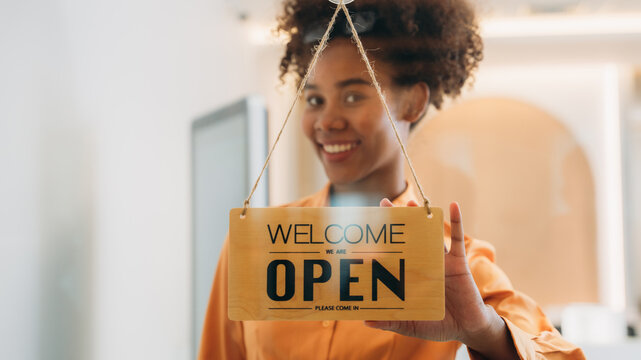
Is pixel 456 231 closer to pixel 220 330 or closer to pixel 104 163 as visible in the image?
pixel 220 330

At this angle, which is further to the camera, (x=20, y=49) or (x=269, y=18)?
(x=269, y=18)

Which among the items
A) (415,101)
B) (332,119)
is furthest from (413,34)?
(332,119)

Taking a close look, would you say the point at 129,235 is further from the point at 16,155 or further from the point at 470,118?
the point at 470,118

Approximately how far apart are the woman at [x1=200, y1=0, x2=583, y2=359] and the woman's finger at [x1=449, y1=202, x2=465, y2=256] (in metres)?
0.24

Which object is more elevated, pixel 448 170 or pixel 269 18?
pixel 269 18

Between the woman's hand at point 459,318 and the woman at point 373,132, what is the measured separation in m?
0.15

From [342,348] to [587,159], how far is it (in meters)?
1.01

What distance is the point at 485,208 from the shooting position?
4.92ft

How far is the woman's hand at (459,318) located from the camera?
745 millimetres

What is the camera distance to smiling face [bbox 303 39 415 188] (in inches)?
37.9

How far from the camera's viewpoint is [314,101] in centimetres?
99

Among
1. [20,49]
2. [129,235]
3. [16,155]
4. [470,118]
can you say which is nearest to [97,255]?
[129,235]

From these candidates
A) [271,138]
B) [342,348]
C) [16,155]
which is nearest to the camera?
[16,155]

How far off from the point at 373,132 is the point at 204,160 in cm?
52
